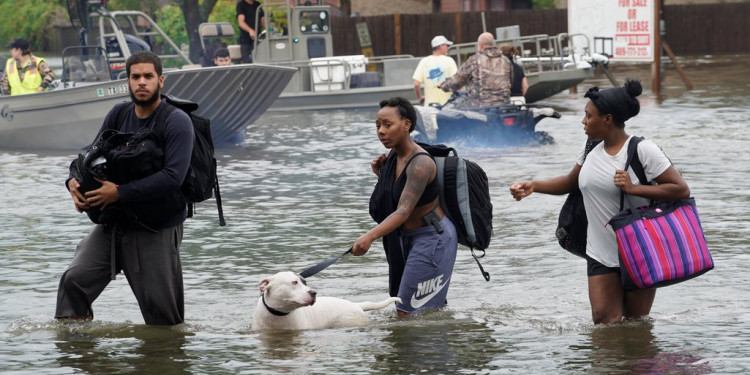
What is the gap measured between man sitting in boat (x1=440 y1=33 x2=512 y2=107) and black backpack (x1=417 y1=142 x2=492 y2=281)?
1063 cm

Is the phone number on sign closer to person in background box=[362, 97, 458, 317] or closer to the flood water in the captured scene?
the flood water

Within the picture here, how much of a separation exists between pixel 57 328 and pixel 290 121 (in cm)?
1865

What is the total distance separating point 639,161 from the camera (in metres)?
6.78

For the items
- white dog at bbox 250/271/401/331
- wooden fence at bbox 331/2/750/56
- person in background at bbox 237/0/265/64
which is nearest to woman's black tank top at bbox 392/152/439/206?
white dog at bbox 250/271/401/331

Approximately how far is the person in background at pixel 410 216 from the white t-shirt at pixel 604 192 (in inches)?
33.6

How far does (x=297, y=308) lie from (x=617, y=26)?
72.9ft

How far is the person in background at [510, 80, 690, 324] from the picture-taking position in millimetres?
6734

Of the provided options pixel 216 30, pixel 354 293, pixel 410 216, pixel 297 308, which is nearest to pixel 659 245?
pixel 410 216

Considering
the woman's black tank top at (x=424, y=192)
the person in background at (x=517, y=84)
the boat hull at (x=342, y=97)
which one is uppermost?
the woman's black tank top at (x=424, y=192)

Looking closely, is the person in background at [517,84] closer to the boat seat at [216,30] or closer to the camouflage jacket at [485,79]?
the camouflage jacket at [485,79]

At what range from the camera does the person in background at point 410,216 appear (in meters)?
7.20

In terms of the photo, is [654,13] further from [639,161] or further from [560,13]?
[639,161]

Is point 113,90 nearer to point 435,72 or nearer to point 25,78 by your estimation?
point 25,78

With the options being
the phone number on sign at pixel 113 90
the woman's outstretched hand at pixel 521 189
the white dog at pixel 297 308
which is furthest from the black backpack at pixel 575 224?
the phone number on sign at pixel 113 90
